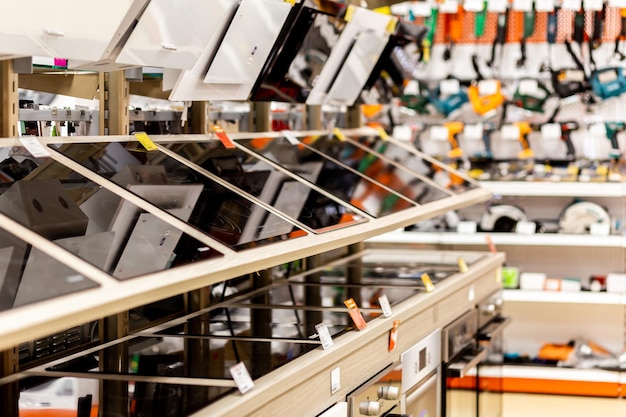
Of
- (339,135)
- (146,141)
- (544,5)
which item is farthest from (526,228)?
(146,141)

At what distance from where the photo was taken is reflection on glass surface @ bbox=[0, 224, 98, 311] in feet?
5.82

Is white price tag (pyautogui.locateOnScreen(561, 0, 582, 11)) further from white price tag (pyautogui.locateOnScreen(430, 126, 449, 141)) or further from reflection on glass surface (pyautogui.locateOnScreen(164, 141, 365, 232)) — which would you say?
reflection on glass surface (pyautogui.locateOnScreen(164, 141, 365, 232))

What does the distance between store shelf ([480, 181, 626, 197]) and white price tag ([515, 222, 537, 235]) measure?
20 centimetres

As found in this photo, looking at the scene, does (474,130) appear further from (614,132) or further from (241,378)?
(241,378)

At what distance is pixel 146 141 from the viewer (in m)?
2.97

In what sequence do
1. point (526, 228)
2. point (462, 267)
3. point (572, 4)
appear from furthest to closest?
point (572, 4), point (526, 228), point (462, 267)

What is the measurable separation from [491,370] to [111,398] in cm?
290

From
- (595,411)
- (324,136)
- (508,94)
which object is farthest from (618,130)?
(324,136)

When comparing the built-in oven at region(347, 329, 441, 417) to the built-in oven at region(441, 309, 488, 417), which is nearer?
the built-in oven at region(347, 329, 441, 417)

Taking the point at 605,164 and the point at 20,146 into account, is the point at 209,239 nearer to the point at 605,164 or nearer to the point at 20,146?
the point at 20,146

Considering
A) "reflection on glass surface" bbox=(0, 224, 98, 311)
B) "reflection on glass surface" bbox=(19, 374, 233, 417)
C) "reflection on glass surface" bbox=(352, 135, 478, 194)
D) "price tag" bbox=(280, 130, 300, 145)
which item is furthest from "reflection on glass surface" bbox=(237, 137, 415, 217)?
"reflection on glass surface" bbox=(0, 224, 98, 311)

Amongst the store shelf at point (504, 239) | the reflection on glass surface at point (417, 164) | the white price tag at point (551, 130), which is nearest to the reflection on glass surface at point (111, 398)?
the reflection on glass surface at point (417, 164)

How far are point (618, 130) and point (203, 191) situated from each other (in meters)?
4.71

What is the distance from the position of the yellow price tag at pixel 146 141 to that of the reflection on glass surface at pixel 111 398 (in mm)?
782
